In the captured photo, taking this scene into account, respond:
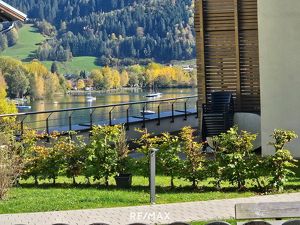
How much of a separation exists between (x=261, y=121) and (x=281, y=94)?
72cm

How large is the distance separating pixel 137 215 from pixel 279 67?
7.32m

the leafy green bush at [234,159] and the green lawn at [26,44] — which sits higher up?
the green lawn at [26,44]

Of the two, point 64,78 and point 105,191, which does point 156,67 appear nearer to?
point 64,78

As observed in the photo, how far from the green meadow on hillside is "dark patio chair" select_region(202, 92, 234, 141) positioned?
263 feet

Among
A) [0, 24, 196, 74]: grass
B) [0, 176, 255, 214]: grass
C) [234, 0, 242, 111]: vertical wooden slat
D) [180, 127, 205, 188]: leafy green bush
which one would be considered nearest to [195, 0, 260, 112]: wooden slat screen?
[234, 0, 242, 111]: vertical wooden slat

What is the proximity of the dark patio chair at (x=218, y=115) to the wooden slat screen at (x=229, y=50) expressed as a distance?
21.3 inches

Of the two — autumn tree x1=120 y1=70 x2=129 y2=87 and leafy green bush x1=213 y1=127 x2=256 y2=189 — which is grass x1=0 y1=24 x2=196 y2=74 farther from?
leafy green bush x1=213 y1=127 x2=256 y2=189

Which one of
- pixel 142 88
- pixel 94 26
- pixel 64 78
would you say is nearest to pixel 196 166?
pixel 142 88

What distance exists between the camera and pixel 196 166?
34.8 feet

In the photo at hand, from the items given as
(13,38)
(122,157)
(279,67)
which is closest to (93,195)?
(122,157)

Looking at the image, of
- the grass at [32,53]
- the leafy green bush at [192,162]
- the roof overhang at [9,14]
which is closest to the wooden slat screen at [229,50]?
the roof overhang at [9,14]

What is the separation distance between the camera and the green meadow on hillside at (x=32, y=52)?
10146 cm

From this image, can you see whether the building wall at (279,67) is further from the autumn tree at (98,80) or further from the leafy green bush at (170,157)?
the autumn tree at (98,80)

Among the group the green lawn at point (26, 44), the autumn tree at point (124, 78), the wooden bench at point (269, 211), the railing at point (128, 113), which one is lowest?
the autumn tree at point (124, 78)
